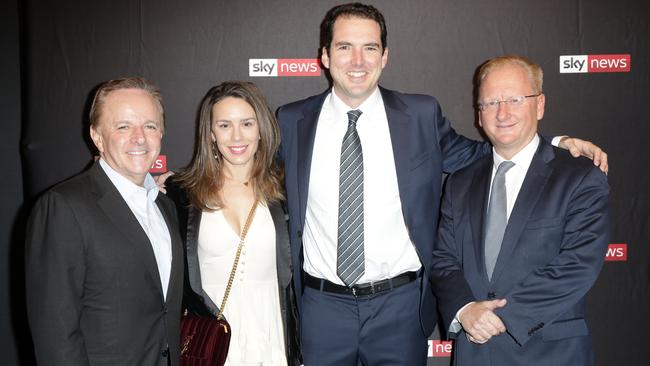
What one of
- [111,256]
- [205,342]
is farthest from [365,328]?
[111,256]

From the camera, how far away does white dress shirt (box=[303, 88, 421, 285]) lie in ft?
8.06

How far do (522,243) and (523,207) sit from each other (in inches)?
5.4

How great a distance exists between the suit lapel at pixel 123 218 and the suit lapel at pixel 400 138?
1120 mm

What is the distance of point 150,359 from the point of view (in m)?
1.90

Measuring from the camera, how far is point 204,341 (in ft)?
7.29

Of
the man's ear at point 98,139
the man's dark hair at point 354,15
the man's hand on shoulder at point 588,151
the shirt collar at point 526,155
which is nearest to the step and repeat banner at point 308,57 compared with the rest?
the man's dark hair at point 354,15

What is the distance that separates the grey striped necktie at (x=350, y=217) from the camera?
239 cm

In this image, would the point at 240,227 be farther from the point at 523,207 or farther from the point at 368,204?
the point at 523,207

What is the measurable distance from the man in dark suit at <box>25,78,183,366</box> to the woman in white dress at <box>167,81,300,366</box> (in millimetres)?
291

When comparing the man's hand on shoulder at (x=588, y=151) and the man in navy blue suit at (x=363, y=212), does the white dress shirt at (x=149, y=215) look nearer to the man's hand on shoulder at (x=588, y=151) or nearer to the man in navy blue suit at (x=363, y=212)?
the man in navy blue suit at (x=363, y=212)

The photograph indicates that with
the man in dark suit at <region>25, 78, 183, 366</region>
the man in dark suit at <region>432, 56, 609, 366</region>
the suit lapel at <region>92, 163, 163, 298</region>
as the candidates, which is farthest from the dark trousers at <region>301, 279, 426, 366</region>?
the suit lapel at <region>92, 163, 163, 298</region>

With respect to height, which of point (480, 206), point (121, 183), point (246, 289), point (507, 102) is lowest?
point (246, 289)

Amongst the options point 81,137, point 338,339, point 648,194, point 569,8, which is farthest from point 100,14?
point 648,194

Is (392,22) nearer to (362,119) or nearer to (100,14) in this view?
(362,119)
